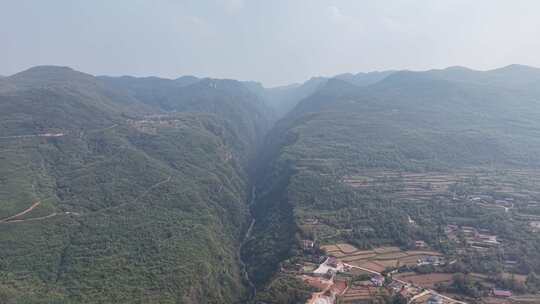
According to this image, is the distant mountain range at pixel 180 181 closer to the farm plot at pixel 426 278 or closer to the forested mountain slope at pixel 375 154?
the forested mountain slope at pixel 375 154

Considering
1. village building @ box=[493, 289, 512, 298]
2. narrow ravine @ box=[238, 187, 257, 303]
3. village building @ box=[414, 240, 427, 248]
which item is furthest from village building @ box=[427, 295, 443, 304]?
narrow ravine @ box=[238, 187, 257, 303]

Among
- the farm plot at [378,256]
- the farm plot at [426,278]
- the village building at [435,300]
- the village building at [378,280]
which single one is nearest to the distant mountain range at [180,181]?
the farm plot at [378,256]

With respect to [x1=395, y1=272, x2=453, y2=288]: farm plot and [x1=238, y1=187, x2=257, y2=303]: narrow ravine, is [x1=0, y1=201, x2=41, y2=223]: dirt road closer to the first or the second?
[x1=238, y1=187, x2=257, y2=303]: narrow ravine

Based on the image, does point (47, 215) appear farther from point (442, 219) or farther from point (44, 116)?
point (442, 219)

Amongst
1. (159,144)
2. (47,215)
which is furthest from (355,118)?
(47,215)

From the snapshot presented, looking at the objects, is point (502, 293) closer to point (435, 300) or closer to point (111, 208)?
point (435, 300)
